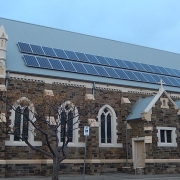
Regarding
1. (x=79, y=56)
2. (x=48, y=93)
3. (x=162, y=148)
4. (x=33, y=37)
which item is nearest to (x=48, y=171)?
(x=48, y=93)

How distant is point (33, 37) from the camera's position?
2806 cm

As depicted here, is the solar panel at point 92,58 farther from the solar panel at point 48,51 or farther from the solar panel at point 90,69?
the solar panel at point 48,51

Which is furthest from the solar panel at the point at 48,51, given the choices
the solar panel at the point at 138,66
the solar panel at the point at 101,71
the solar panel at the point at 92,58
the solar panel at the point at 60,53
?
the solar panel at the point at 138,66

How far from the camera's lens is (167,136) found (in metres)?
24.7

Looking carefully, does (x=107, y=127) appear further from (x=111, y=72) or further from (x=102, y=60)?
(x=102, y=60)

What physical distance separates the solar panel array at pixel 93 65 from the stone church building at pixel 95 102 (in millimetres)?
67

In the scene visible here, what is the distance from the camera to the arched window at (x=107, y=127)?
81.6ft

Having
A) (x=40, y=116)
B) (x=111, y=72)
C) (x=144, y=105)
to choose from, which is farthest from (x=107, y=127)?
(x=40, y=116)

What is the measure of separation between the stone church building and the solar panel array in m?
0.07

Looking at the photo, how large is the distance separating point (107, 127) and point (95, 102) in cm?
247

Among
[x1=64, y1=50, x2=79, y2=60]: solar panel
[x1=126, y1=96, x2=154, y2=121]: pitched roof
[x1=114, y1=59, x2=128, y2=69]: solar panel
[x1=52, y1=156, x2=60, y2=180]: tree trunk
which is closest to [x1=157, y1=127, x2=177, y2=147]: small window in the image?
[x1=126, y1=96, x2=154, y2=121]: pitched roof

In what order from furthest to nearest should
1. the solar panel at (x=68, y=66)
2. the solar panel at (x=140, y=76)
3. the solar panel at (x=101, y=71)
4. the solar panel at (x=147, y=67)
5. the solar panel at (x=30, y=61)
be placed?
the solar panel at (x=147, y=67)
the solar panel at (x=140, y=76)
the solar panel at (x=101, y=71)
the solar panel at (x=68, y=66)
the solar panel at (x=30, y=61)

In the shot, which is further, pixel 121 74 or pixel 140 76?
pixel 140 76

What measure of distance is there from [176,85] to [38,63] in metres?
13.9
